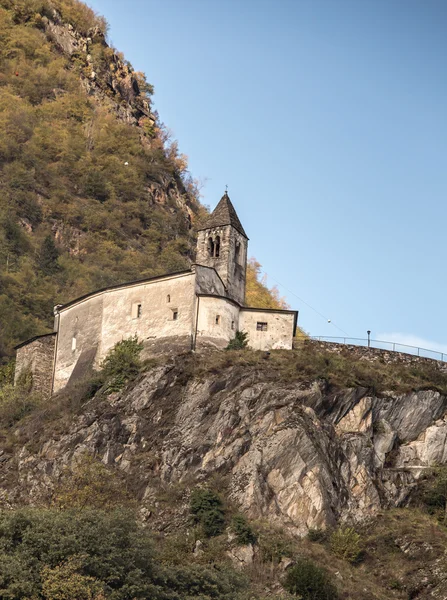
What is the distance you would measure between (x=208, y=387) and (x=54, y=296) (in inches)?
1108

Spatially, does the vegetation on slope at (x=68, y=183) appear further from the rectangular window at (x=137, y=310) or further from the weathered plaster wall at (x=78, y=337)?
the rectangular window at (x=137, y=310)

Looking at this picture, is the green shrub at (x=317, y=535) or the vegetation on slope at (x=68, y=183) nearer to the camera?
the green shrub at (x=317, y=535)

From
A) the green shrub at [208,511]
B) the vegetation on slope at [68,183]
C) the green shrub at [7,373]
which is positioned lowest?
the green shrub at [208,511]

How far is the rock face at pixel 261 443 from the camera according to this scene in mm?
44812

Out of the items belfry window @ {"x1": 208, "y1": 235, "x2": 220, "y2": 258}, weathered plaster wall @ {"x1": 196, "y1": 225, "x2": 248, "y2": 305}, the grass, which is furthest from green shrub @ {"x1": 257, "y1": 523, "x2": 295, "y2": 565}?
belfry window @ {"x1": 208, "y1": 235, "x2": 220, "y2": 258}

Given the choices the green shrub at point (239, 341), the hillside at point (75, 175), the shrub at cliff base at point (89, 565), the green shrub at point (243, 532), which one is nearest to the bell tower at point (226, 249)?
the green shrub at point (239, 341)

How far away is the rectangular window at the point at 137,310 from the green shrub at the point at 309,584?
62.3 ft

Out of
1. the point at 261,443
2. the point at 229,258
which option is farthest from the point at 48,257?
the point at 261,443

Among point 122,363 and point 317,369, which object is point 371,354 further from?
point 122,363

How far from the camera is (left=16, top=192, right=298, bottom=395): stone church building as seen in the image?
53375 mm

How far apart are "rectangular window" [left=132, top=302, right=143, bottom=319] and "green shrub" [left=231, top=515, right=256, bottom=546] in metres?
15.8

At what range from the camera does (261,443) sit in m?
46.1

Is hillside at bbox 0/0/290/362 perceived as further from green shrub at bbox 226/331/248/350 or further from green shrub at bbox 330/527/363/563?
green shrub at bbox 330/527/363/563

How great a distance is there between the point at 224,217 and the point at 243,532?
79.3 ft
